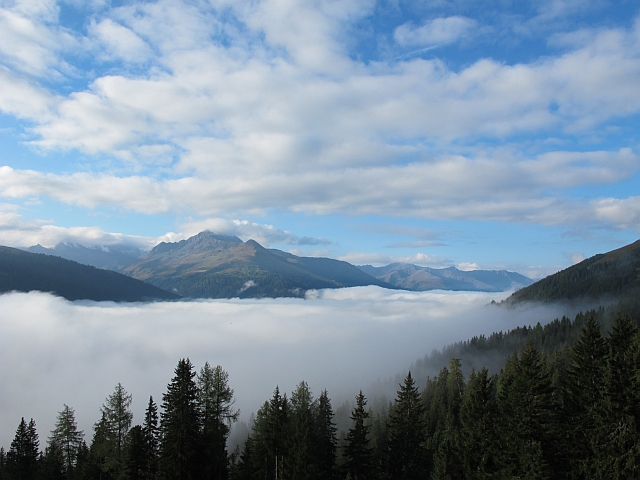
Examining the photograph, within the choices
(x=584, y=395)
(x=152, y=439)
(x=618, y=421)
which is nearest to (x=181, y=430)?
(x=152, y=439)

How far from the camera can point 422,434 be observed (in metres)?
50.3

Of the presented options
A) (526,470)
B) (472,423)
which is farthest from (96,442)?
(526,470)

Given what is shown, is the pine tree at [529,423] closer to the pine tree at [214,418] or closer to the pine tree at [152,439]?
the pine tree at [214,418]

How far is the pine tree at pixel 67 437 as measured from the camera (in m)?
69.6

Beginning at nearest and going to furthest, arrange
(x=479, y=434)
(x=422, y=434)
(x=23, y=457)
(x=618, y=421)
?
(x=618, y=421), (x=479, y=434), (x=422, y=434), (x=23, y=457)

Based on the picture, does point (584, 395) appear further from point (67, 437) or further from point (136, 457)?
point (67, 437)

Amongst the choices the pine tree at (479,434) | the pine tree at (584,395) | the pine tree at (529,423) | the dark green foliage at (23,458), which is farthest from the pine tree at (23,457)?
the pine tree at (584,395)

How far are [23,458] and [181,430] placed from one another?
4770 centimetres

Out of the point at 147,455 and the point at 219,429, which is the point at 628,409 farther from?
the point at 147,455

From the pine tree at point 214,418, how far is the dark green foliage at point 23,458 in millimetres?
37588

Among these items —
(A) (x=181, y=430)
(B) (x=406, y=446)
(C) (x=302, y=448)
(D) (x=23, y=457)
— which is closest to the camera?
(C) (x=302, y=448)

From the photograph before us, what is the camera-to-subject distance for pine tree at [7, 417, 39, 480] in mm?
69000

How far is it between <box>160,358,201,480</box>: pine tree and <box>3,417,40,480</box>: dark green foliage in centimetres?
3946

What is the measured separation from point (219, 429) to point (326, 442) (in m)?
13.5
